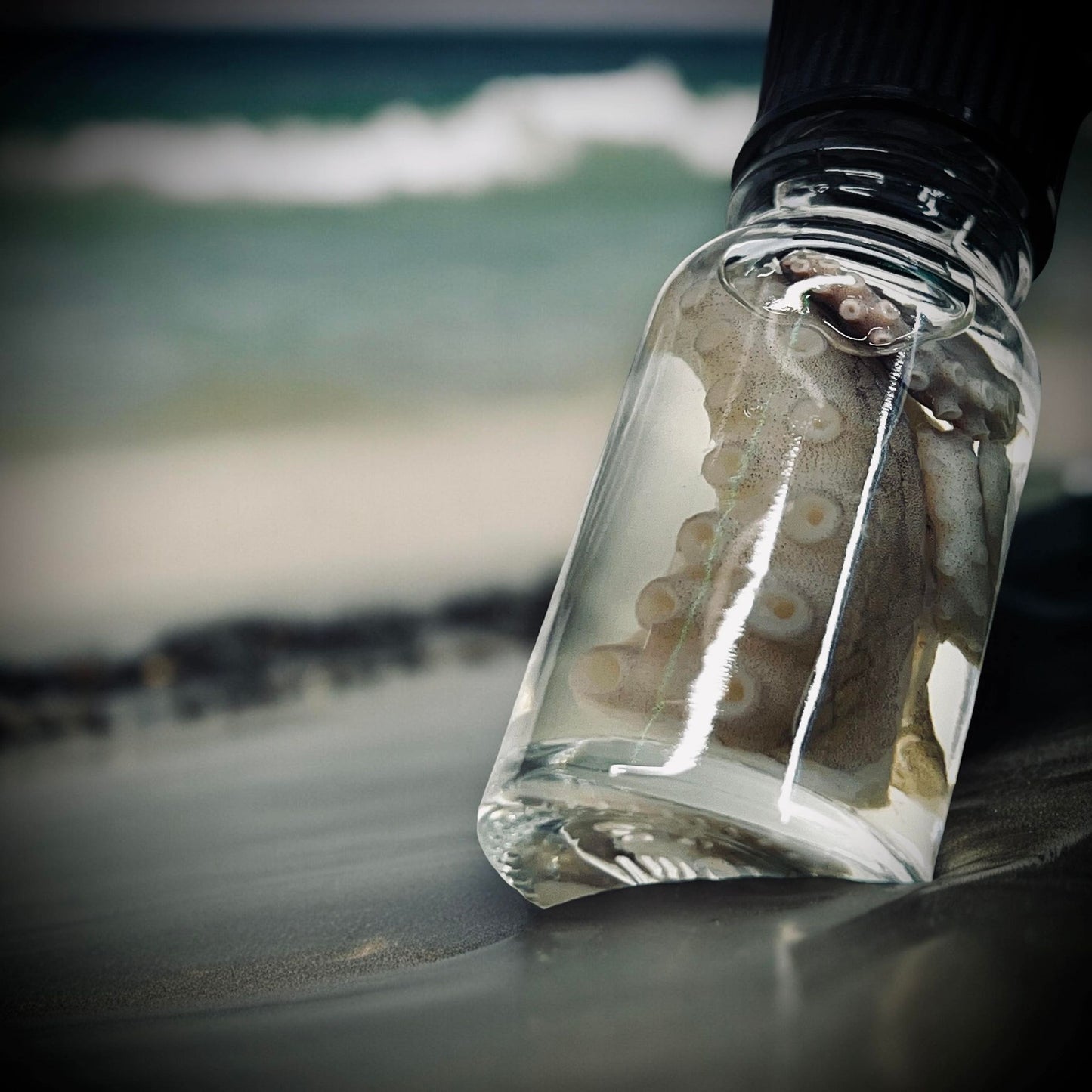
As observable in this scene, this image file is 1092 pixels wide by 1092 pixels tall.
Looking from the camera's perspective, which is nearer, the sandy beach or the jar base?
the jar base

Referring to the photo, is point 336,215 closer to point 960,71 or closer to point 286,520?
point 286,520

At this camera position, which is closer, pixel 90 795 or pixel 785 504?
pixel 785 504

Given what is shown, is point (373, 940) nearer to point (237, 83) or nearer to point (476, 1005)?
point (476, 1005)

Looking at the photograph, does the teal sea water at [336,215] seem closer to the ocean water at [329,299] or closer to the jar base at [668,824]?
the ocean water at [329,299]

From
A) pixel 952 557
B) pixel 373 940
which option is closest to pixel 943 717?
pixel 952 557

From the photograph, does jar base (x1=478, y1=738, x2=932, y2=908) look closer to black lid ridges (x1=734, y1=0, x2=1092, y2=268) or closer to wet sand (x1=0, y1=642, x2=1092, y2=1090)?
wet sand (x1=0, y1=642, x2=1092, y2=1090)

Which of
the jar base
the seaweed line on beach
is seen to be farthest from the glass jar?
the seaweed line on beach

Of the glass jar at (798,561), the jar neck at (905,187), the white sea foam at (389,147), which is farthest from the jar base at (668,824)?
the white sea foam at (389,147)
